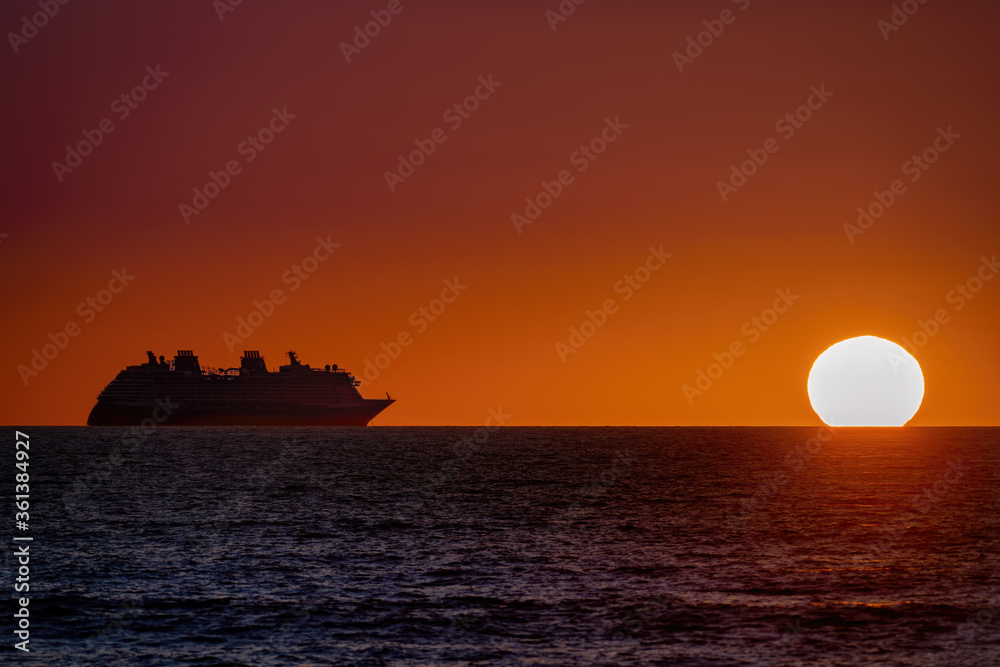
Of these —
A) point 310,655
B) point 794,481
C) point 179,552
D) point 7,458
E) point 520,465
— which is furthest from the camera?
point 7,458

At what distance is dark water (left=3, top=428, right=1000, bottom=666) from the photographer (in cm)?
2548

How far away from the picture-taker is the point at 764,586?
3356 centimetres

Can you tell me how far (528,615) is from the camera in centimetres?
2916

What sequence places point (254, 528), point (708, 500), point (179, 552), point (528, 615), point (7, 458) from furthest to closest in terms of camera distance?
point (7, 458) < point (708, 500) < point (254, 528) < point (179, 552) < point (528, 615)

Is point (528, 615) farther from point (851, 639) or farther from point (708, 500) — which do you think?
point (708, 500)

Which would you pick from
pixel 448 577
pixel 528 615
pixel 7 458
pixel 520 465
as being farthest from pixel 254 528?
pixel 7 458

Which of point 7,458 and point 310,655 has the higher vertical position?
point 7,458

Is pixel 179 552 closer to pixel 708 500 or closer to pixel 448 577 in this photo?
pixel 448 577

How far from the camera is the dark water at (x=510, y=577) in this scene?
83.6 feet

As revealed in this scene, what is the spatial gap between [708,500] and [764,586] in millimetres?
33956

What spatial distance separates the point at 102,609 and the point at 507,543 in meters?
19.0

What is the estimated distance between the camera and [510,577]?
116ft

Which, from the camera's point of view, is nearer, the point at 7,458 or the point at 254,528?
the point at 254,528

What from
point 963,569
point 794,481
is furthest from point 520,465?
point 963,569
